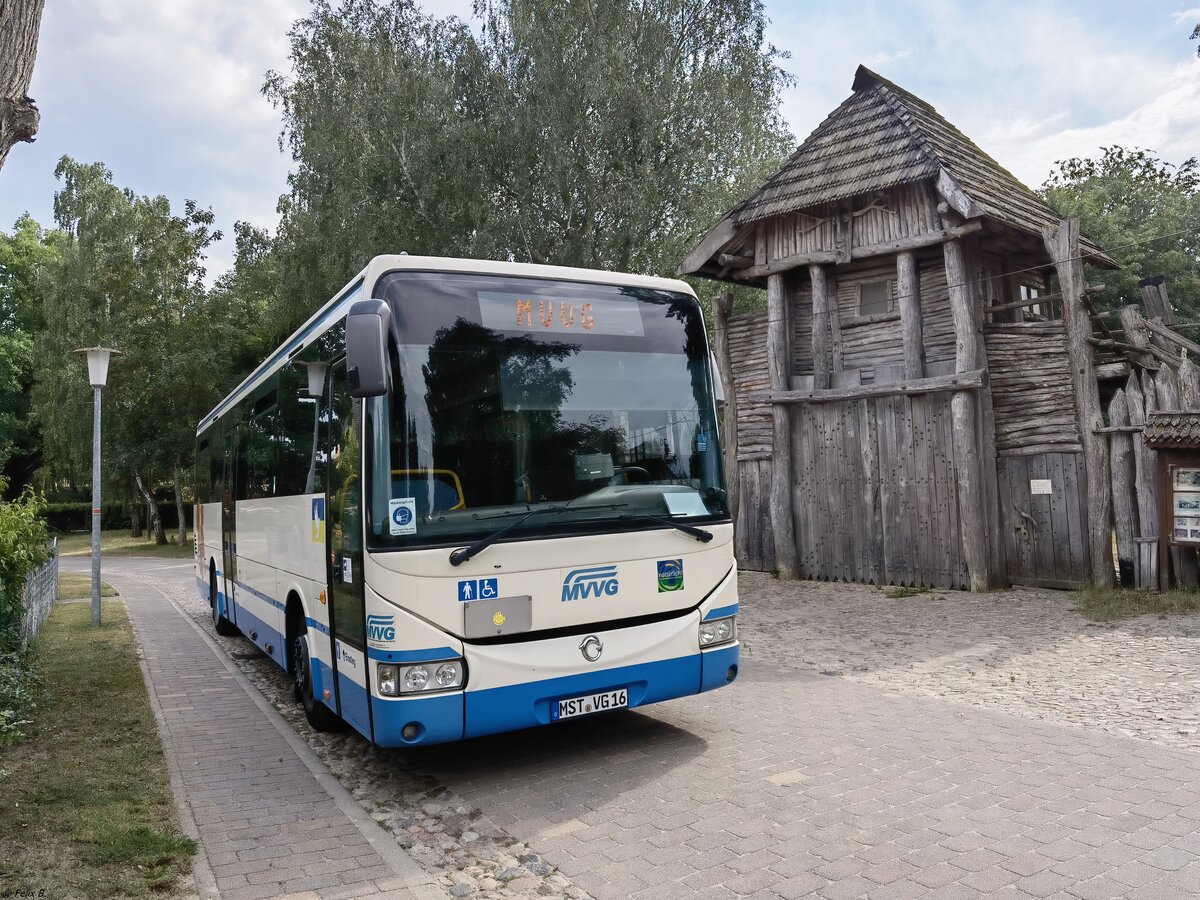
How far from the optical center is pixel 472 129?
67.7 ft

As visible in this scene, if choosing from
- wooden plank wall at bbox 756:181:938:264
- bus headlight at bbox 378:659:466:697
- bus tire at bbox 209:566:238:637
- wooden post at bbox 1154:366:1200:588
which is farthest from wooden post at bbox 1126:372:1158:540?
bus tire at bbox 209:566:238:637

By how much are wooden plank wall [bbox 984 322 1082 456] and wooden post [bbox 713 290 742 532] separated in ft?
16.3

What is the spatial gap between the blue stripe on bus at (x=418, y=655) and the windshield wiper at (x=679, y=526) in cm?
138

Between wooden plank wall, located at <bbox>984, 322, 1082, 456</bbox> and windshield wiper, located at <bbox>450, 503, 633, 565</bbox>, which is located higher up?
wooden plank wall, located at <bbox>984, 322, 1082, 456</bbox>

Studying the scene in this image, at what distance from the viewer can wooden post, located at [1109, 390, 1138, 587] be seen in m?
12.1

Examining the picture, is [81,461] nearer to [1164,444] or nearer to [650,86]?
[650,86]

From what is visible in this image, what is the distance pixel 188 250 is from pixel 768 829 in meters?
38.0

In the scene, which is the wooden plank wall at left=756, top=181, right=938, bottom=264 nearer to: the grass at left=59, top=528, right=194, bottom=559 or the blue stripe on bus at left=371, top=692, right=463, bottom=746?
the blue stripe on bus at left=371, top=692, right=463, bottom=746

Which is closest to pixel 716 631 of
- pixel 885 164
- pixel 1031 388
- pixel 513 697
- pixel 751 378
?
pixel 513 697

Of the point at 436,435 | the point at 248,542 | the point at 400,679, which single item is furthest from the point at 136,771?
the point at 248,542

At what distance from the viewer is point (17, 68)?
4.32 metres

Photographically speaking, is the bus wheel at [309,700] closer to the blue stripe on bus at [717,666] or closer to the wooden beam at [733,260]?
the blue stripe on bus at [717,666]

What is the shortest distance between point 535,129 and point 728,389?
7599 mm

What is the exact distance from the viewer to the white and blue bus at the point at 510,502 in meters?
5.24
